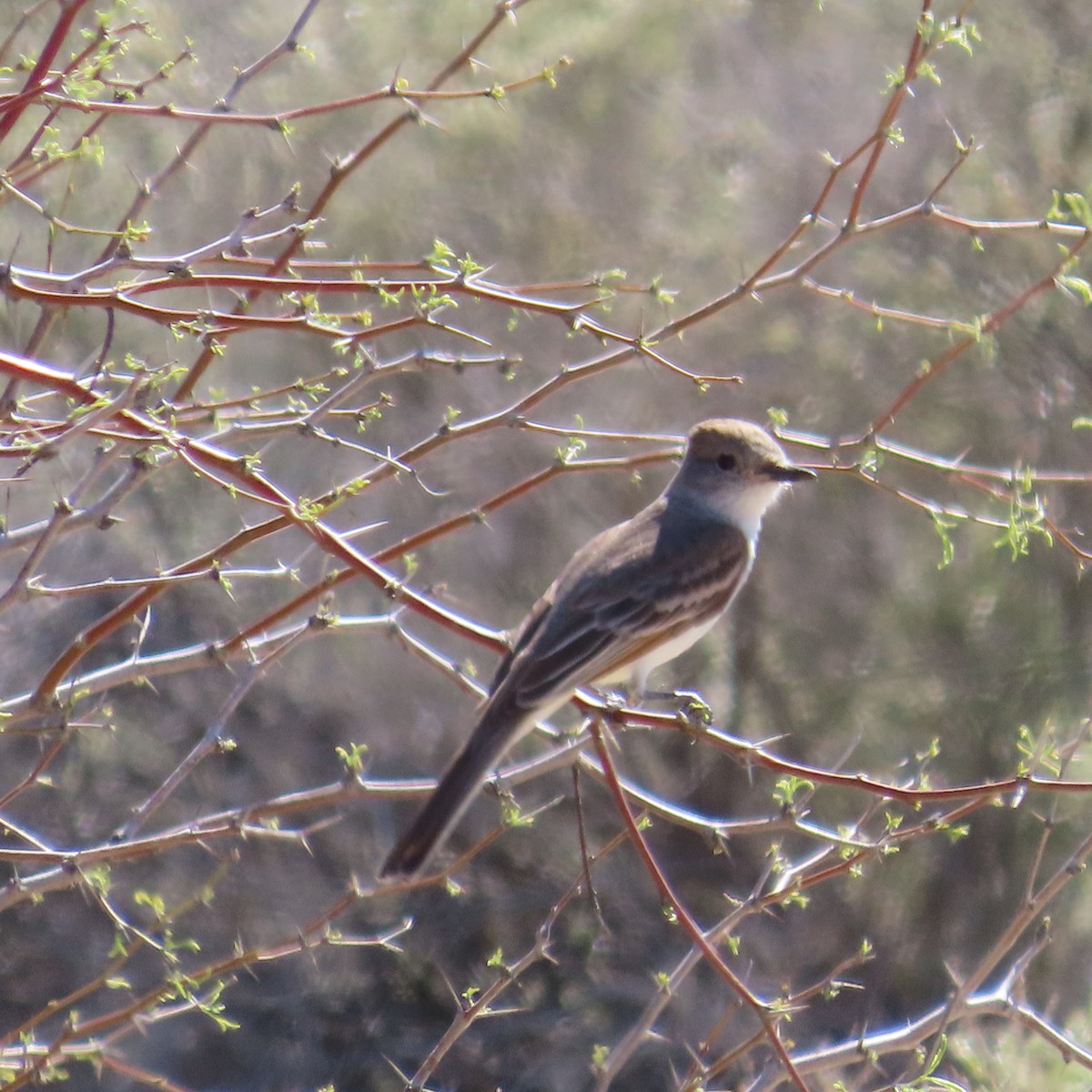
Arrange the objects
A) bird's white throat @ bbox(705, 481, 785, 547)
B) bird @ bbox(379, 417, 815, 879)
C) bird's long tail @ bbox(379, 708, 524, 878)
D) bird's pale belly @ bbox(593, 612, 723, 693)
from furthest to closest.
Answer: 1. bird's white throat @ bbox(705, 481, 785, 547)
2. bird's pale belly @ bbox(593, 612, 723, 693)
3. bird @ bbox(379, 417, 815, 879)
4. bird's long tail @ bbox(379, 708, 524, 878)

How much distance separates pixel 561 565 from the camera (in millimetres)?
7402

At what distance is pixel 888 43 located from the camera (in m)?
7.77

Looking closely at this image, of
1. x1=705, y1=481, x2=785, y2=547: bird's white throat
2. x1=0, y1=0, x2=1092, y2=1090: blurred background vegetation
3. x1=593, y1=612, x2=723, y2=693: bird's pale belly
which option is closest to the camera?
x1=593, y1=612, x2=723, y2=693: bird's pale belly

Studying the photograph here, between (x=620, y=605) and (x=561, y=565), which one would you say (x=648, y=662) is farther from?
(x=561, y=565)

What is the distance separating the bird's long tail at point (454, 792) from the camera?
3209mm

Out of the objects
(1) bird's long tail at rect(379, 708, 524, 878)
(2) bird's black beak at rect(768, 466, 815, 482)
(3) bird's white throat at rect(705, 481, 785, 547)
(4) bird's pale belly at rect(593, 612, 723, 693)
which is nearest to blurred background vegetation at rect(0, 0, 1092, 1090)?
(3) bird's white throat at rect(705, 481, 785, 547)

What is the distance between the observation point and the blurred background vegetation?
23.5 feet

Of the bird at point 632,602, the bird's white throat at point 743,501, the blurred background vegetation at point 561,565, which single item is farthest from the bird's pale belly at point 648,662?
the blurred background vegetation at point 561,565

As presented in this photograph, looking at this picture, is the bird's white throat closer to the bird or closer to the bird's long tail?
the bird

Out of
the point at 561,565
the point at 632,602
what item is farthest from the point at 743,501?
the point at 561,565

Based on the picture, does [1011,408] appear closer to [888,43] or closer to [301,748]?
[888,43]

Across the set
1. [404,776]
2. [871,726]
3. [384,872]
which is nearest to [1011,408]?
[871,726]

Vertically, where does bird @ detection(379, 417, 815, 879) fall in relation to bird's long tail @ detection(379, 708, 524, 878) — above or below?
above

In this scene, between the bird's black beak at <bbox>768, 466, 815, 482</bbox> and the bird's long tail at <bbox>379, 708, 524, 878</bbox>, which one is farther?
the bird's black beak at <bbox>768, 466, 815, 482</bbox>
